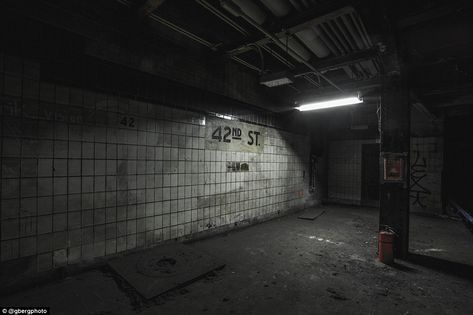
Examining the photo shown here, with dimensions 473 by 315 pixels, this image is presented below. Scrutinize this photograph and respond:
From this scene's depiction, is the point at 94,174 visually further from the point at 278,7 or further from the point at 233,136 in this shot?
the point at 278,7

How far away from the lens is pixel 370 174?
8805 millimetres

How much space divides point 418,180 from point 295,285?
7.26m

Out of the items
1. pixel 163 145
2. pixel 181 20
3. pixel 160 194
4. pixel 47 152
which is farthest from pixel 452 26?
pixel 47 152

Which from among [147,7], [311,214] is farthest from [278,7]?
[311,214]

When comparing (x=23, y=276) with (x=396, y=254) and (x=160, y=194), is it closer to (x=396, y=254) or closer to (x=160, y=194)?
(x=160, y=194)

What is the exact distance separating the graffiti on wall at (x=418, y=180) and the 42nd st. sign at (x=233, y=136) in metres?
5.63

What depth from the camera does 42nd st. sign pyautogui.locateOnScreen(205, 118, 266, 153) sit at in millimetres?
5051

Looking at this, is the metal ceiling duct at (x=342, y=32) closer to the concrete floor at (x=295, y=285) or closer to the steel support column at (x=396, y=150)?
the steel support column at (x=396, y=150)

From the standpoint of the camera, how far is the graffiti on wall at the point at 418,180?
7.81 meters

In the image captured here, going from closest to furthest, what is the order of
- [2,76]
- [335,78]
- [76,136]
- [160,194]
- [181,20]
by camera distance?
[2,76]
[76,136]
[181,20]
[160,194]
[335,78]

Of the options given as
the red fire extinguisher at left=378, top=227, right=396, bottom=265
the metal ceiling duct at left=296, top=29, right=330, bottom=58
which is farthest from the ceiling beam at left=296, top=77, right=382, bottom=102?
the red fire extinguisher at left=378, top=227, right=396, bottom=265

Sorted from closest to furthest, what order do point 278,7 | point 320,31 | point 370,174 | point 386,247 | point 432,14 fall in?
point 432,14 < point 278,7 < point 320,31 < point 386,247 < point 370,174

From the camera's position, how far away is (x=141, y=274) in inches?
125

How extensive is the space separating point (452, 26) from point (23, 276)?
6.66 metres
